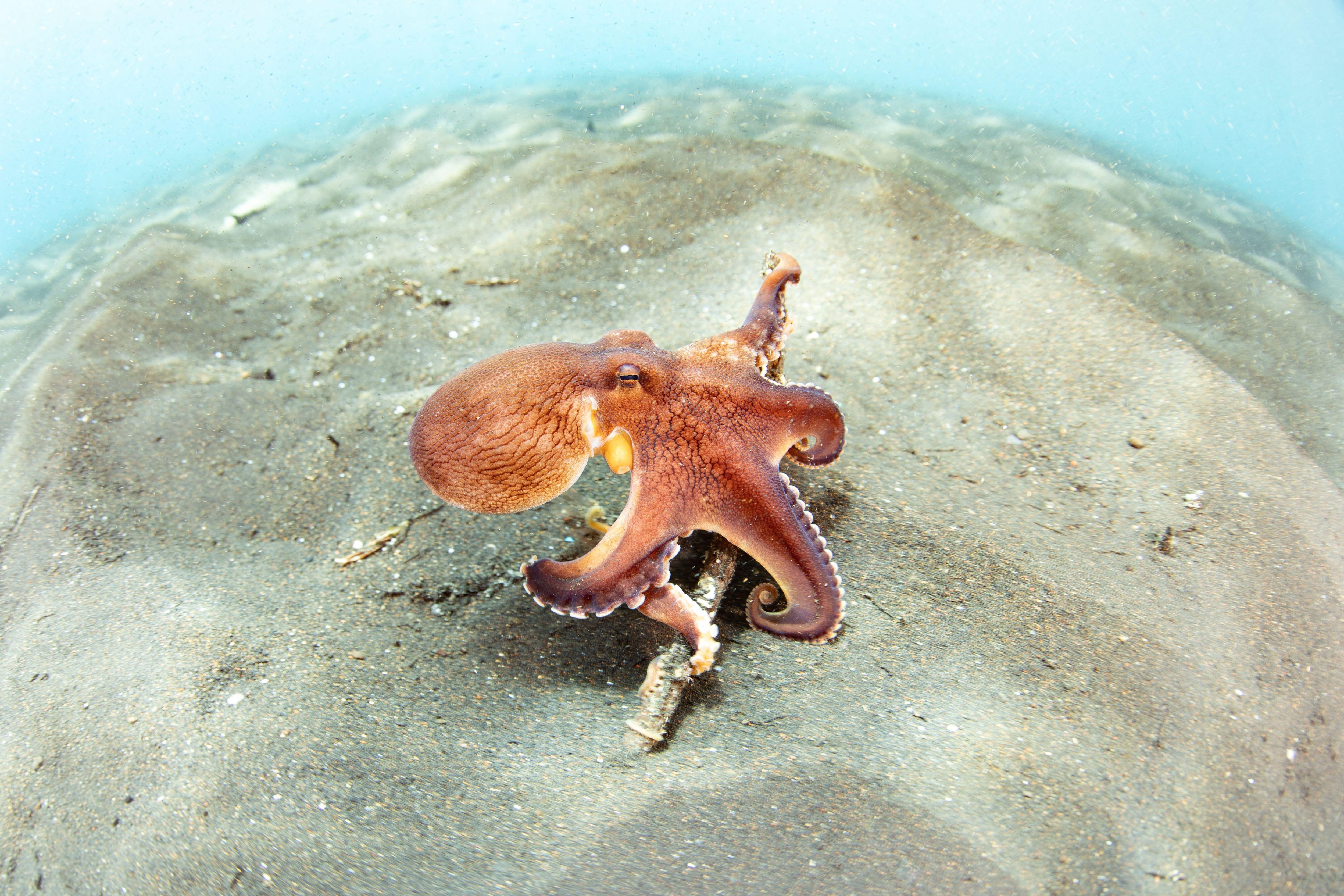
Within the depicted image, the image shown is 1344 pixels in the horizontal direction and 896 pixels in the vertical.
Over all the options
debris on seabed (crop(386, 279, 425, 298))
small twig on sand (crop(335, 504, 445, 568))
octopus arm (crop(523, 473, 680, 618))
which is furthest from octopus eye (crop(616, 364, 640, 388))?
debris on seabed (crop(386, 279, 425, 298))

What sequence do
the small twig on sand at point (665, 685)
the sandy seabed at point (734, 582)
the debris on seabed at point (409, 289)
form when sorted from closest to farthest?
the sandy seabed at point (734, 582)
the small twig on sand at point (665, 685)
the debris on seabed at point (409, 289)

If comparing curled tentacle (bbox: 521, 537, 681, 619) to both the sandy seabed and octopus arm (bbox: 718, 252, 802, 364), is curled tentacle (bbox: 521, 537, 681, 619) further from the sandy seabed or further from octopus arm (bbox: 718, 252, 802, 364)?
octopus arm (bbox: 718, 252, 802, 364)

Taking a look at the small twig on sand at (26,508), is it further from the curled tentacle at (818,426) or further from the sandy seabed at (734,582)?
the curled tentacle at (818,426)

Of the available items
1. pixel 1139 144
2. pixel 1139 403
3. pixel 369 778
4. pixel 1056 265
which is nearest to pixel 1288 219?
pixel 1139 144

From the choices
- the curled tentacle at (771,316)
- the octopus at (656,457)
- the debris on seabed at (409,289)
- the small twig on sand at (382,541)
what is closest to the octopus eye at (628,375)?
the octopus at (656,457)

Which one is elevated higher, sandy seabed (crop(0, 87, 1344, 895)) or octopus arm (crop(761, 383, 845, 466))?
octopus arm (crop(761, 383, 845, 466))

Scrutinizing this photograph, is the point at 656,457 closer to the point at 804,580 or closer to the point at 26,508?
the point at 804,580
